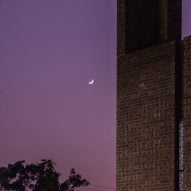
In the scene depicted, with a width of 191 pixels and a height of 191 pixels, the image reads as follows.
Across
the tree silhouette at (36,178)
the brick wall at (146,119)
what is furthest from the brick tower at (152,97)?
the tree silhouette at (36,178)

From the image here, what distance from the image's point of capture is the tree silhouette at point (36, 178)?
3347 cm

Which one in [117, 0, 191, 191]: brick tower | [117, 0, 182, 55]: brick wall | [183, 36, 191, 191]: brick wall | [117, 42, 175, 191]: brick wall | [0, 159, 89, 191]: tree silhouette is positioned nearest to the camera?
[183, 36, 191, 191]: brick wall

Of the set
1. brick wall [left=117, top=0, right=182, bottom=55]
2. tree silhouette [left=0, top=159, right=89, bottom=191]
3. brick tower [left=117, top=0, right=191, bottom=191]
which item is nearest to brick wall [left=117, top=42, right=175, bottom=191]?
brick tower [left=117, top=0, right=191, bottom=191]

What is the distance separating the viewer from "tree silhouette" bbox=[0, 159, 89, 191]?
110 feet

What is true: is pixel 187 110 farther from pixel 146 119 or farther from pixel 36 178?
pixel 36 178

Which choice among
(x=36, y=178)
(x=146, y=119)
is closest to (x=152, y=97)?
(x=146, y=119)

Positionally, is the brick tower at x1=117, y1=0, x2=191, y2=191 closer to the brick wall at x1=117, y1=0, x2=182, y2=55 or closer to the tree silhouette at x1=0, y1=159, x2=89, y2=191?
the brick wall at x1=117, y1=0, x2=182, y2=55

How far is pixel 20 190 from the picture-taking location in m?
33.2

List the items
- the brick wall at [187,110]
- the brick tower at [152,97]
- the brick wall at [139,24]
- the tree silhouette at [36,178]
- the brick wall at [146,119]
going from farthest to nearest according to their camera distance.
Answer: the tree silhouette at [36,178] → the brick wall at [139,24] → the brick wall at [146,119] → the brick tower at [152,97] → the brick wall at [187,110]

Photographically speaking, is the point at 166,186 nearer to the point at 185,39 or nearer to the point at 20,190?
the point at 185,39

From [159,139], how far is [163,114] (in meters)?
0.43

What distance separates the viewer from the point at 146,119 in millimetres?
15188

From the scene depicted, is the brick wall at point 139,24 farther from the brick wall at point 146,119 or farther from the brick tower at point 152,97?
the brick wall at point 146,119

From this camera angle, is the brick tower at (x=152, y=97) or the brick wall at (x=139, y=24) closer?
the brick tower at (x=152, y=97)
